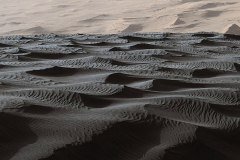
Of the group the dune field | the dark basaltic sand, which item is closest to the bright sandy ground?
the dune field

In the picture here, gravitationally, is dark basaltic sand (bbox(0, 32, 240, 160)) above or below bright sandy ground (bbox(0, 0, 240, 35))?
above

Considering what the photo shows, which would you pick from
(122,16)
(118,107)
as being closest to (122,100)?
(118,107)

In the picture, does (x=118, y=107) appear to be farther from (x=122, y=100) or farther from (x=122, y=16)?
(x=122, y=16)

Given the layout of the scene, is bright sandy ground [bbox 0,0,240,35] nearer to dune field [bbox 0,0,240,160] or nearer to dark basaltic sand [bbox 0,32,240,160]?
dune field [bbox 0,0,240,160]

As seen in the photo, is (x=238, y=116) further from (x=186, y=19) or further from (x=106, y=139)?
(x=186, y=19)

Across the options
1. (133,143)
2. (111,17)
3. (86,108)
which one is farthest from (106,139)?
(111,17)

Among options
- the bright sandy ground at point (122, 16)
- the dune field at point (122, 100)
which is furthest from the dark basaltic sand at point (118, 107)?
the bright sandy ground at point (122, 16)

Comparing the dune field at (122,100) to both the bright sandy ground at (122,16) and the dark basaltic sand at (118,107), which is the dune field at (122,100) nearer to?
the dark basaltic sand at (118,107)
